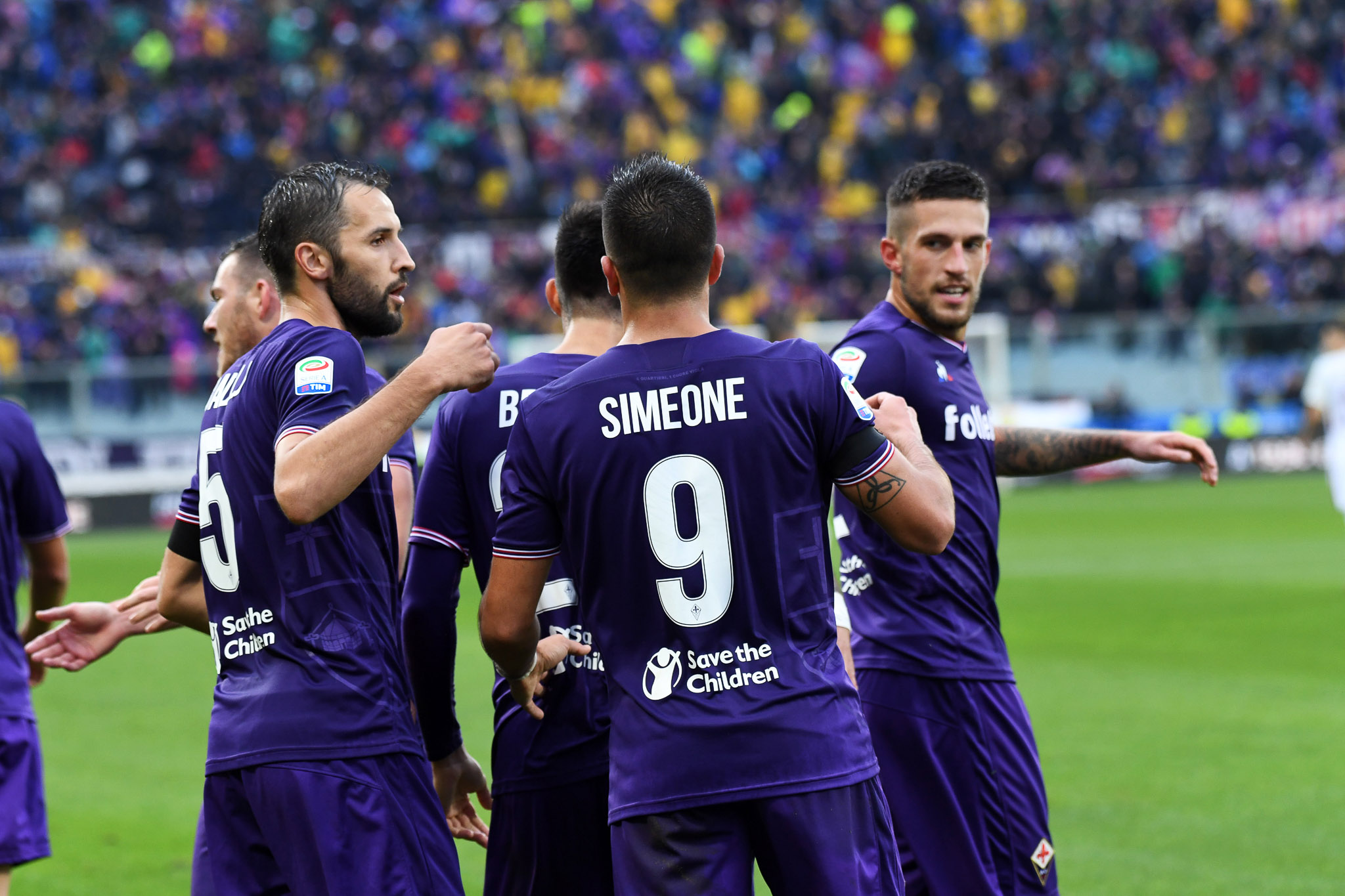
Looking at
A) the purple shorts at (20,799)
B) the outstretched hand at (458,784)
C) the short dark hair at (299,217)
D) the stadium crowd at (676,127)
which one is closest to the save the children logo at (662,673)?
the outstretched hand at (458,784)

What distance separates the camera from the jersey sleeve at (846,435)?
10.4 ft

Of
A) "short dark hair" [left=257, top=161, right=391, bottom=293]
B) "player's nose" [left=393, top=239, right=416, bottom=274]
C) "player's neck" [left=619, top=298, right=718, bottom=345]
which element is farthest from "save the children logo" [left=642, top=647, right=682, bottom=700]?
"short dark hair" [left=257, top=161, right=391, bottom=293]

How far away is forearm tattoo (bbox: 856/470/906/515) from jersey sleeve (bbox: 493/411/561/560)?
0.61 meters

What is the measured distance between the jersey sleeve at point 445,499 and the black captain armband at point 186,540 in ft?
1.68

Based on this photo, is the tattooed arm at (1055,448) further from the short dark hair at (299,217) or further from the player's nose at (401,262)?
the short dark hair at (299,217)

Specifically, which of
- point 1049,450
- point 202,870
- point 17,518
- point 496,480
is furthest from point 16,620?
point 1049,450

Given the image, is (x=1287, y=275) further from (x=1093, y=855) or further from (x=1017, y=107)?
(x=1093, y=855)

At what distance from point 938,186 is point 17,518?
118 inches

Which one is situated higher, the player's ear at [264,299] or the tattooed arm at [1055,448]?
the player's ear at [264,299]

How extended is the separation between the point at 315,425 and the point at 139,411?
21.8 m

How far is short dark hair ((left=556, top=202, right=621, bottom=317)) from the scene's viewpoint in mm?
3934

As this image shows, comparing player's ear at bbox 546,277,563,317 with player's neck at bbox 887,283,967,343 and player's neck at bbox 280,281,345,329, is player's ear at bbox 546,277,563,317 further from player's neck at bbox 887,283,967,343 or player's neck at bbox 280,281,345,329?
player's neck at bbox 887,283,967,343

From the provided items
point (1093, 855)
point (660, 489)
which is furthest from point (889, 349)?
point (1093, 855)

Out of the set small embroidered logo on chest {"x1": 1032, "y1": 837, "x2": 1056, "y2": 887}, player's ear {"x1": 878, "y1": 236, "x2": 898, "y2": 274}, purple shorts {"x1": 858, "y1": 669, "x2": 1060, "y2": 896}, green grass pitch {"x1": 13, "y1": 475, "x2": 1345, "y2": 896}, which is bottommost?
green grass pitch {"x1": 13, "y1": 475, "x2": 1345, "y2": 896}
